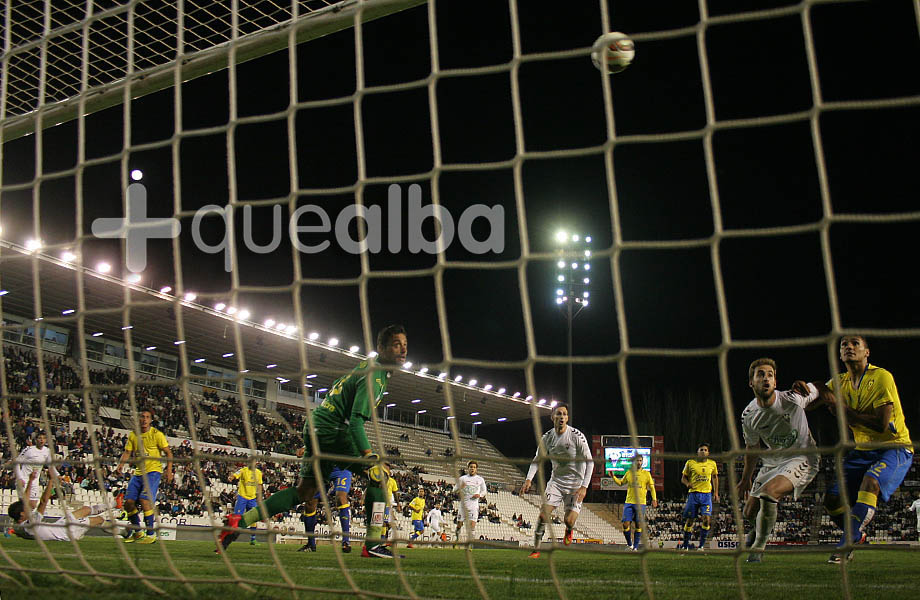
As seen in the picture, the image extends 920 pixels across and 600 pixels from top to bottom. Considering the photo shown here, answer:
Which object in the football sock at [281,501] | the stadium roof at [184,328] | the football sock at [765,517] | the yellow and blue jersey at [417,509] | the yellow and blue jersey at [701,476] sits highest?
the stadium roof at [184,328]

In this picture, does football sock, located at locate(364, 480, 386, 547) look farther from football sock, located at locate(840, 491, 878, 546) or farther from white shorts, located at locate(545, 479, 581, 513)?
white shorts, located at locate(545, 479, 581, 513)

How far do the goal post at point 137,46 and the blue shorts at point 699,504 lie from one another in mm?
10582

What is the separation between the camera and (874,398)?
509 centimetres

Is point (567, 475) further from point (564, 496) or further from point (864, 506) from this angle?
point (864, 506)

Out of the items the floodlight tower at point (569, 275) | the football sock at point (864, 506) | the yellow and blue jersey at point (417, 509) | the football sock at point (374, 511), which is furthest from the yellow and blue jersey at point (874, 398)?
the floodlight tower at point (569, 275)

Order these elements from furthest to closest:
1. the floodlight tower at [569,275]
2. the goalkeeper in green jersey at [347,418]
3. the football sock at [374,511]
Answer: the floodlight tower at [569,275]
the football sock at [374,511]
the goalkeeper in green jersey at [347,418]

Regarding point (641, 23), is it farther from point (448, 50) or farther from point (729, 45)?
point (448, 50)

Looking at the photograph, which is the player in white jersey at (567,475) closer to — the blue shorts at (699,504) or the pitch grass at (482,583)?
the pitch grass at (482,583)

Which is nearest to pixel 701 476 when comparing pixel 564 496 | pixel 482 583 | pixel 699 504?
pixel 699 504

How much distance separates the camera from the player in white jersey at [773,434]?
18.4 ft

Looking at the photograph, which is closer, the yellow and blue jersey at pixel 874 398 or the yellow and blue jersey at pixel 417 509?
the yellow and blue jersey at pixel 874 398

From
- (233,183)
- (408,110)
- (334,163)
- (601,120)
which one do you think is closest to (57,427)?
(334,163)

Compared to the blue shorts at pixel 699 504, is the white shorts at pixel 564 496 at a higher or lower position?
higher

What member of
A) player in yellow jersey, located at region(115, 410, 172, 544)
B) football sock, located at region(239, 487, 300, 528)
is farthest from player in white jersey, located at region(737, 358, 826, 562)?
player in yellow jersey, located at region(115, 410, 172, 544)
